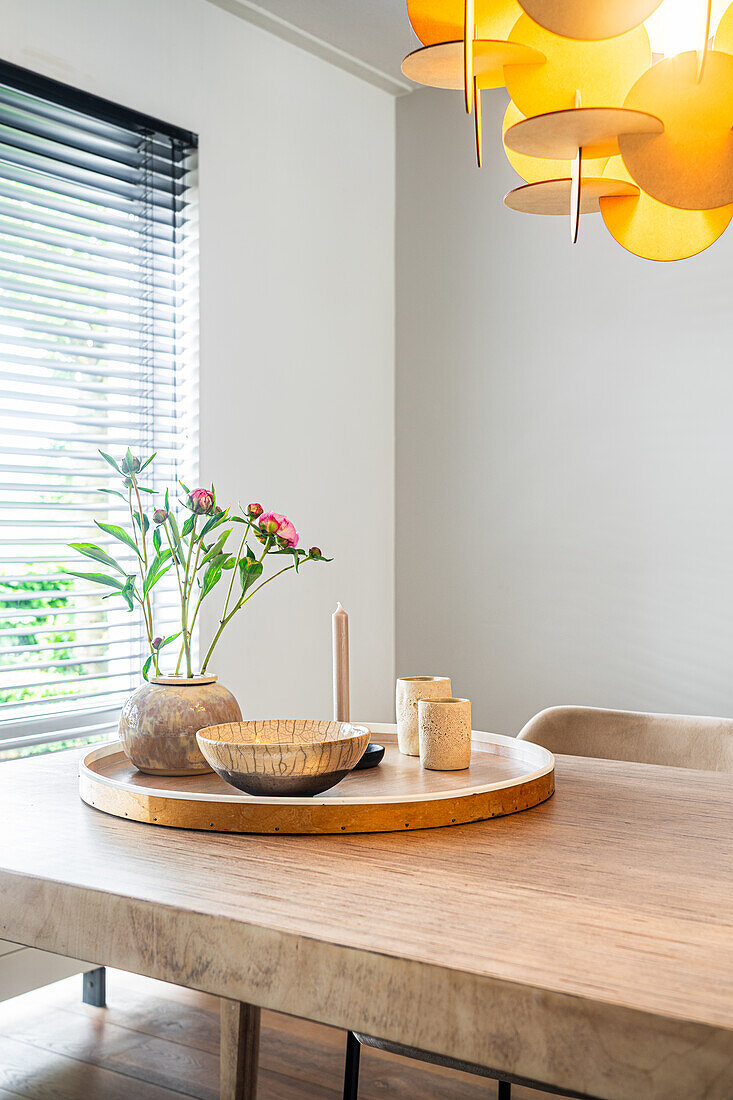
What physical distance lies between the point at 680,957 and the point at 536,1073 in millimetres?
146

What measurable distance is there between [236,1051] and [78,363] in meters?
1.53

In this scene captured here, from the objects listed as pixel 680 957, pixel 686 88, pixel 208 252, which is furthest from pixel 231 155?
pixel 680 957

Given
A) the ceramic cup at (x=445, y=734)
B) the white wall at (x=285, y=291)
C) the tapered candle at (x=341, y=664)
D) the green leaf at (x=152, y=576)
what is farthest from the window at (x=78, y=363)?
the ceramic cup at (x=445, y=734)

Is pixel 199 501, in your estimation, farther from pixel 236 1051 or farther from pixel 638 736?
pixel 638 736

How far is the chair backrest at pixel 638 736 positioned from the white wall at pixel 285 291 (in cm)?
101

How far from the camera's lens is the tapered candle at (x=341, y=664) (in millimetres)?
1484

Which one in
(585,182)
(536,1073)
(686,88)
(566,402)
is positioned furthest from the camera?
(566,402)

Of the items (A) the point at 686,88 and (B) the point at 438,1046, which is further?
(A) the point at 686,88

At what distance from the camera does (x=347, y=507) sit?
314 centimetres

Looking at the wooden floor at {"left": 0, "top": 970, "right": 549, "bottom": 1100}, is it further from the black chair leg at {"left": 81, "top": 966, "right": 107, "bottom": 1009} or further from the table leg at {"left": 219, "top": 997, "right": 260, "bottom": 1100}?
the table leg at {"left": 219, "top": 997, "right": 260, "bottom": 1100}

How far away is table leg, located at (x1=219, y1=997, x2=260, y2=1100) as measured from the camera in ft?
4.93

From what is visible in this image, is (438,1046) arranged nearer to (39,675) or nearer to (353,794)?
(353,794)

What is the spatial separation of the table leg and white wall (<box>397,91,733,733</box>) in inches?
62.7

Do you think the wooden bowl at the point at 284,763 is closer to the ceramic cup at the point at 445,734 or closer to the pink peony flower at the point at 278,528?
the ceramic cup at the point at 445,734
